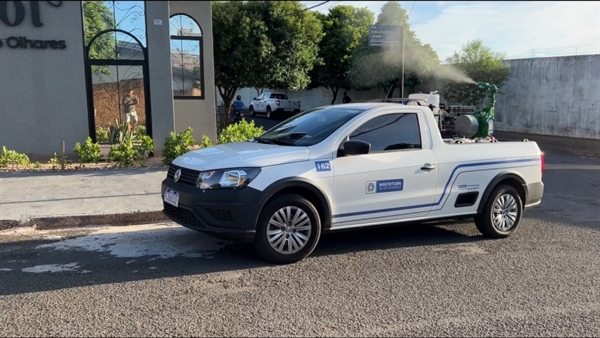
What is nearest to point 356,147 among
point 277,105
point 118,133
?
point 118,133

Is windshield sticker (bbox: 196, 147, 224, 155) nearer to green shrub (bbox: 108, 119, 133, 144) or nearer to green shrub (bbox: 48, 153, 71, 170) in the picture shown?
green shrub (bbox: 48, 153, 71, 170)

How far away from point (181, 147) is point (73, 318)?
679 cm

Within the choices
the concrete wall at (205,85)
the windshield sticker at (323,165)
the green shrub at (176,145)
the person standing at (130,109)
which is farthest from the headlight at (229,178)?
the concrete wall at (205,85)

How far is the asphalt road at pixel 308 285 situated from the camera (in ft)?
12.9

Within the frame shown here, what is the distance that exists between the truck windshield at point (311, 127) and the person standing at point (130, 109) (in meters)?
7.25

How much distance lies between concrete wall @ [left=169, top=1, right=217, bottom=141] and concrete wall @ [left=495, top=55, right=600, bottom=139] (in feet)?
42.3

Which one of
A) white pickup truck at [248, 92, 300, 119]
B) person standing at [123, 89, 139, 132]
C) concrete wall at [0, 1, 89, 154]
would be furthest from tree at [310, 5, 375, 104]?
concrete wall at [0, 1, 89, 154]

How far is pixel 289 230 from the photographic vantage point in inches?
208

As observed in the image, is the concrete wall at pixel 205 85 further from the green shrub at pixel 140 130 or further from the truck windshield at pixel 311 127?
the truck windshield at pixel 311 127

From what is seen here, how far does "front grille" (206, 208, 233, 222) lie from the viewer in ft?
16.7

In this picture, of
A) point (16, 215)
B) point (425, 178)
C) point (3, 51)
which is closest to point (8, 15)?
point (3, 51)

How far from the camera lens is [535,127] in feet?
66.6

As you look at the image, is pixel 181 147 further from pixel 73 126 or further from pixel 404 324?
pixel 404 324

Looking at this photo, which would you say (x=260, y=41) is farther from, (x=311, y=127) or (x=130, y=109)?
(x=311, y=127)
